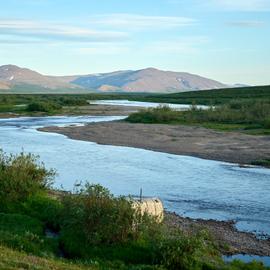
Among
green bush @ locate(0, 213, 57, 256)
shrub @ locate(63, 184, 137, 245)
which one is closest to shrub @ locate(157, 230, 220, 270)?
shrub @ locate(63, 184, 137, 245)

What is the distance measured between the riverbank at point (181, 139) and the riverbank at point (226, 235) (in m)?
18.0

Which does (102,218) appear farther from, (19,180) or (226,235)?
(19,180)

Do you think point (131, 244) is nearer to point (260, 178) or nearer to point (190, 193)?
point (190, 193)

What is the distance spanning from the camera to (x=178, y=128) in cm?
6469

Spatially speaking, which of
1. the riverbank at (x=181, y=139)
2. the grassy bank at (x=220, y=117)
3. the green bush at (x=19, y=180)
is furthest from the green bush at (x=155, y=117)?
the green bush at (x=19, y=180)

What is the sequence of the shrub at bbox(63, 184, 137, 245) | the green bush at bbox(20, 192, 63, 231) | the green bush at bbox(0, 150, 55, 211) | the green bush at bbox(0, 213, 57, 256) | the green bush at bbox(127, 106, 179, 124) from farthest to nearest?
the green bush at bbox(127, 106, 179, 124), the green bush at bbox(0, 150, 55, 211), the green bush at bbox(20, 192, 63, 231), the shrub at bbox(63, 184, 137, 245), the green bush at bbox(0, 213, 57, 256)

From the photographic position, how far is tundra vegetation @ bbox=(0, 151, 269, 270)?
15664mm

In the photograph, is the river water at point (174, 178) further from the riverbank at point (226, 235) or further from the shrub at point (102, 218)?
the shrub at point (102, 218)

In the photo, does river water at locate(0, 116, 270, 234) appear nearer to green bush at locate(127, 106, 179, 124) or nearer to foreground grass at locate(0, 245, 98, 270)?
foreground grass at locate(0, 245, 98, 270)

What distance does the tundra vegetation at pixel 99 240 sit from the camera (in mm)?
15664

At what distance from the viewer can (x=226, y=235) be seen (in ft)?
67.9

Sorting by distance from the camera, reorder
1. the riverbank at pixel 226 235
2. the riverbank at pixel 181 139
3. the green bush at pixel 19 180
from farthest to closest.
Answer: the riverbank at pixel 181 139 → the green bush at pixel 19 180 → the riverbank at pixel 226 235

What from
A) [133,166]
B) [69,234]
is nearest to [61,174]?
[133,166]

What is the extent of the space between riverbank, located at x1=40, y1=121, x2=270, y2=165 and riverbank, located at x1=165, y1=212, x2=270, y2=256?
59.0 feet
